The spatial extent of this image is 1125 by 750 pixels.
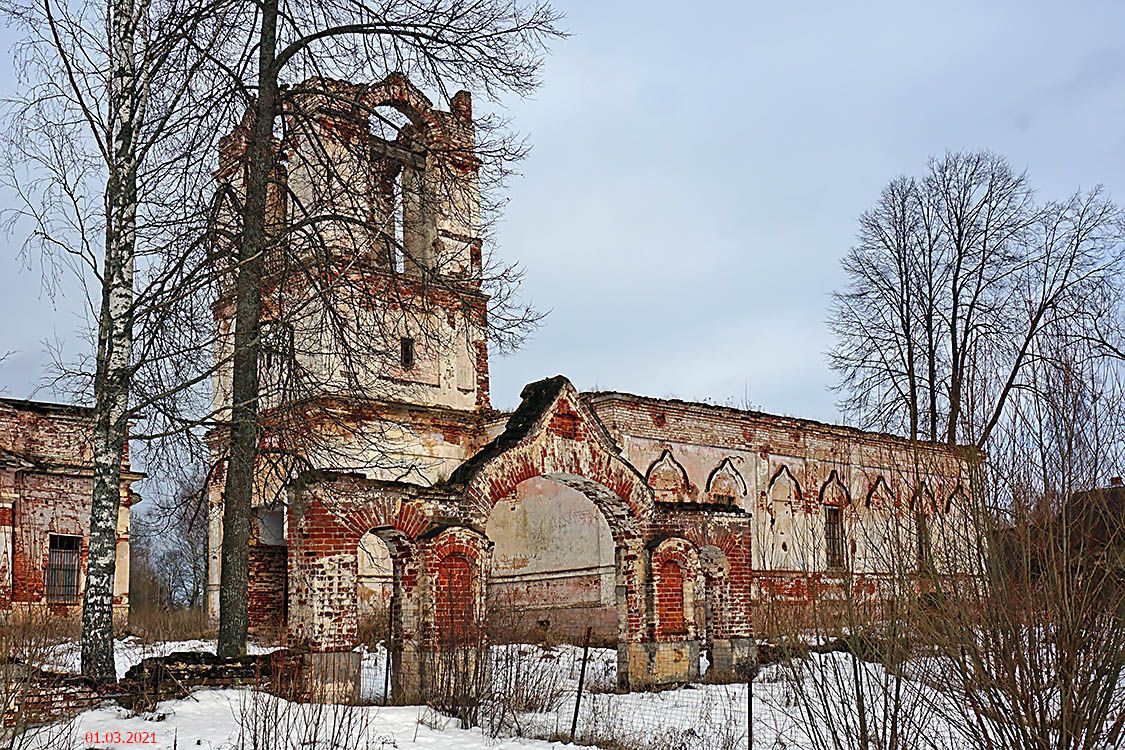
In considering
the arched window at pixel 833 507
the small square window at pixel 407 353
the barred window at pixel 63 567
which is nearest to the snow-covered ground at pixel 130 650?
the barred window at pixel 63 567

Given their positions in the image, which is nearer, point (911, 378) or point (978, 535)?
point (978, 535)

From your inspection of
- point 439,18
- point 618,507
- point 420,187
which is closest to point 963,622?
point 618,507

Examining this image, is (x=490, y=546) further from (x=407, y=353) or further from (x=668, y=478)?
(x=407, y=353)

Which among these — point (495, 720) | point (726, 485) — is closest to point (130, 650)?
point (495, 720)

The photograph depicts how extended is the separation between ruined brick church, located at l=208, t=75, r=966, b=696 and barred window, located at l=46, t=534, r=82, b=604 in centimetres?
301

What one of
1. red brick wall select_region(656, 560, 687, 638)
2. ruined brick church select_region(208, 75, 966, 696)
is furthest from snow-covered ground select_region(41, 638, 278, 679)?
red brick wall select_region(656, 560, 687, 638)

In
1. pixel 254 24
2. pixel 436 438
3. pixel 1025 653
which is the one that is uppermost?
pixel 254 24

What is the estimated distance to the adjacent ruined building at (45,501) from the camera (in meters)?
23.2

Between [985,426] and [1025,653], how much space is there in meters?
1.78

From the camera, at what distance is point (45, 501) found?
78.5ft

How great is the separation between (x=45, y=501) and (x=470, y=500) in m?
13.0

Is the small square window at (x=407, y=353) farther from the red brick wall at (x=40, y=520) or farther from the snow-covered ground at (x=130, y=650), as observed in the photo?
the snow-covered ground at (x=130, y=650)

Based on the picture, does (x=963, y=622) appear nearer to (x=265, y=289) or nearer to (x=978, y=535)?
(x=978, y=535)

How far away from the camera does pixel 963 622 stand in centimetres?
766
